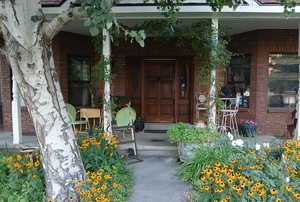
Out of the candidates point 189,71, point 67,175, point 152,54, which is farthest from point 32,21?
point 189,71

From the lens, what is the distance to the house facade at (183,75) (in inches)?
230

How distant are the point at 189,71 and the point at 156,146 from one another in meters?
3.09

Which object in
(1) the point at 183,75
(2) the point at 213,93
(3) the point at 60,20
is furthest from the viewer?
(1) the point at 183,75

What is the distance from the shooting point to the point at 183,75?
688cm

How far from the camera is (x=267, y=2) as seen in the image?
13.4ft

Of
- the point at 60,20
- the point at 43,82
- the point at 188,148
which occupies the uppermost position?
the point at 60,20

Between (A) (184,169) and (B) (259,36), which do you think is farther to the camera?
(B) (259,36)

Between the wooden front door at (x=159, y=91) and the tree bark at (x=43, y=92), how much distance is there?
14.1ft

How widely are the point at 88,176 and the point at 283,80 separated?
5606mm

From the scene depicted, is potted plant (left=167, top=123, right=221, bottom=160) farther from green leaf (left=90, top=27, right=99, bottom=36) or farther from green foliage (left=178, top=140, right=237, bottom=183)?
green leaf (left=90, top=27, right=99, bottom=36)

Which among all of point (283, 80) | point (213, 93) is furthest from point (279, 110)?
point (213, 93)

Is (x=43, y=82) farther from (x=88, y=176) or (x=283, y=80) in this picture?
(x=283, y=80)

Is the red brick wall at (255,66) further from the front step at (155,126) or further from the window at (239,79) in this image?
the front step at (155,126)

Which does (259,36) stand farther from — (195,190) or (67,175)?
(67,175)
